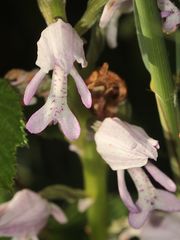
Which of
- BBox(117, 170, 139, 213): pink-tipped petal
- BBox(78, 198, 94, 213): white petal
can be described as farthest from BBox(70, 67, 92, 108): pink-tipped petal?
BBox(78, 198, 94, 213): white petal

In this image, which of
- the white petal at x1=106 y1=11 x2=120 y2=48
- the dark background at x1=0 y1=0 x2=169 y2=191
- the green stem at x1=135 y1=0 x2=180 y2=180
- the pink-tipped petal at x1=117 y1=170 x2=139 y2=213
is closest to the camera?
the green stem at x1=135 y1=0 x2=180 y2=180

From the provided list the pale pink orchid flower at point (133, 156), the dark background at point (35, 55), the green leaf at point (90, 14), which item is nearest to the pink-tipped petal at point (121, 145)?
the pale pink orchid flower at point (133, 156)

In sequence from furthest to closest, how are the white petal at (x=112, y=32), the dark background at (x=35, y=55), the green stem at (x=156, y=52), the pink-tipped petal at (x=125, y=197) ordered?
the dark background at (x=35, y=55)
the white petal at (x=112, y=32)
the pink-tipped petal at (x=125, y=197)
the green stem at (x=156, y=52)

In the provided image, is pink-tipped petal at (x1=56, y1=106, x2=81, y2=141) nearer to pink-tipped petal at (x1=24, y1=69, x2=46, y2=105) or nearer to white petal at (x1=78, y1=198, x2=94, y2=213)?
pink-tipped petal at (x1=24, y1=69, x2=46, y2=105)

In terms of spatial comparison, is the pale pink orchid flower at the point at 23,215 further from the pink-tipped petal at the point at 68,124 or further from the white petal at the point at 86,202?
the pink-tipped petal at the point at 68,124

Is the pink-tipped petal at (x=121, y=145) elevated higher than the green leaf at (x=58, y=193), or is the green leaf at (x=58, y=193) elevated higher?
the pink-tipped petal at (x=121, y=145)

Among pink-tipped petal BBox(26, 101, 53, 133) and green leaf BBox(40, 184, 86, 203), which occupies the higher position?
pink-tipped petal BBox(26, 101, 53, 133)

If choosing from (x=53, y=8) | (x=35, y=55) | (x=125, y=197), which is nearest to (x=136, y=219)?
(x=125, y=197)
